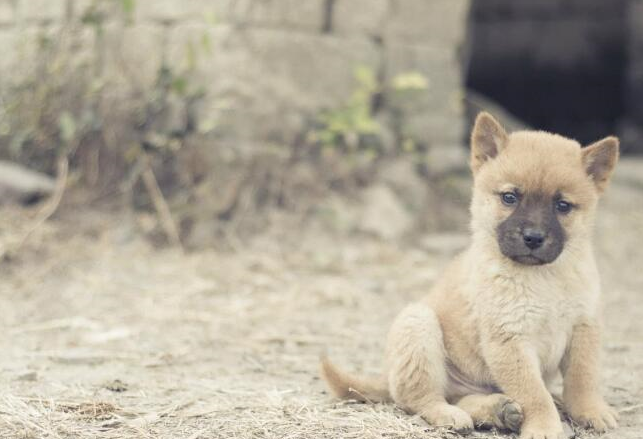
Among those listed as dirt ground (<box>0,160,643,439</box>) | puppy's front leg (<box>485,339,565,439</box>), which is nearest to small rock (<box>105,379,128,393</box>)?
dirt ground (<box>0,160,643,439</box>)

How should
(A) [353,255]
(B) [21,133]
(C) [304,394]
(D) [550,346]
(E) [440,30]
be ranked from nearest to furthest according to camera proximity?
(D) [550,346], (C) [304,394], (A) [353,255], (B) [21,133], (E) [440,30]

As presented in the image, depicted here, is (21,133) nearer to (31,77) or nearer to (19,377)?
(31,77)

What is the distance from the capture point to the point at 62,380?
3967 mm

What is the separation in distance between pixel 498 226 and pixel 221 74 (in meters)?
3.69

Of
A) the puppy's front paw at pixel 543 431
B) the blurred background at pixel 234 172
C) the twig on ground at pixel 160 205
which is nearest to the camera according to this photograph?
the puppy's front paw at pixel 543 431

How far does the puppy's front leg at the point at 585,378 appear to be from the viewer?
131 inches

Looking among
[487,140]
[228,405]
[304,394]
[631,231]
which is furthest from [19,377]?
[631,231]

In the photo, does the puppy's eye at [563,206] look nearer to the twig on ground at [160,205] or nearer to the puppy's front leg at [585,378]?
the puppy's front leg at [585,378]

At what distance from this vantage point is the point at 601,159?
137 inches

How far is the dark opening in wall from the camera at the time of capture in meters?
12.7

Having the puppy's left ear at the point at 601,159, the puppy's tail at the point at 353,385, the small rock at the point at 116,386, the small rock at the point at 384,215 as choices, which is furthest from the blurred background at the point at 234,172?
the puppy's left ear at the point at 601,159

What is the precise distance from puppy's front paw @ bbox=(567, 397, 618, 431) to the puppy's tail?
753 millimetres

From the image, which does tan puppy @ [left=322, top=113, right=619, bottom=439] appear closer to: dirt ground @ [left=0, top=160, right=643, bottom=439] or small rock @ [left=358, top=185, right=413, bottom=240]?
dirt ground @ [left=0, top=160, right=643, bottom=439]

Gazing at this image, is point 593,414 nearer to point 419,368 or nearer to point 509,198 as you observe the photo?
point 419,368
